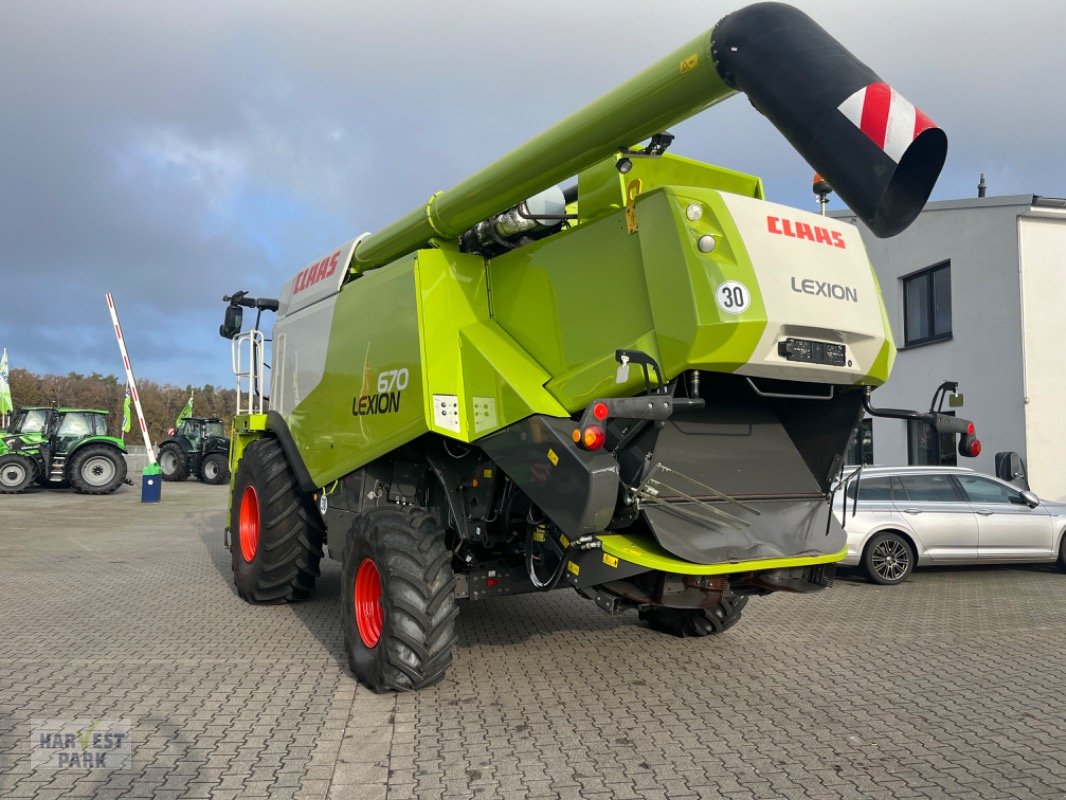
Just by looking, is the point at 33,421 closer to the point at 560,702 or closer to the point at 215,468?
the point at 215,468

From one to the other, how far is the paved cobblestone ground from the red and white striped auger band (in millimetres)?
2785

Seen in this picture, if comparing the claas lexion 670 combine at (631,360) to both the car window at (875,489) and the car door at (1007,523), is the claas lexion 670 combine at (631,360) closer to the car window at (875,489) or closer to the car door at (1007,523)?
the car window at (875,489)

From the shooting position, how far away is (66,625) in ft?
22.8

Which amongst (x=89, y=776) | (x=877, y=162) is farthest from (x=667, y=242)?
(x=89, y=776)

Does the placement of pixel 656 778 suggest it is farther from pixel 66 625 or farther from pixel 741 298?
pixel 66 625

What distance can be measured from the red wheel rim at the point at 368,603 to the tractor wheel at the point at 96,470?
1934 cm

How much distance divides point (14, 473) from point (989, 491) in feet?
73.1


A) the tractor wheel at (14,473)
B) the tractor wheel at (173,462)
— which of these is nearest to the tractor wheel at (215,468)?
the tractor wheel at (173,462)

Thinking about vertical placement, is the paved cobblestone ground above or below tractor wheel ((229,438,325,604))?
below

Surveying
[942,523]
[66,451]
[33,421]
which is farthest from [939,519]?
[33,421]

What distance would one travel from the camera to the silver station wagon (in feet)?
31.1

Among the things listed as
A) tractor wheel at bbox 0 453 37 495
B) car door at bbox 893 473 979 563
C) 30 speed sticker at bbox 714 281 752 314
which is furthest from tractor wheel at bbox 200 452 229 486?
30 speed sticker at bbox 714 281 752 314

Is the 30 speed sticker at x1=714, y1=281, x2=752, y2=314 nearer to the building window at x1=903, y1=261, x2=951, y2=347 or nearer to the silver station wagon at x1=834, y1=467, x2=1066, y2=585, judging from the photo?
the silver station wagon at x1=834, y1=467, x2=1066, y2=585

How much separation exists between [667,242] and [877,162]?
4.21 feet
